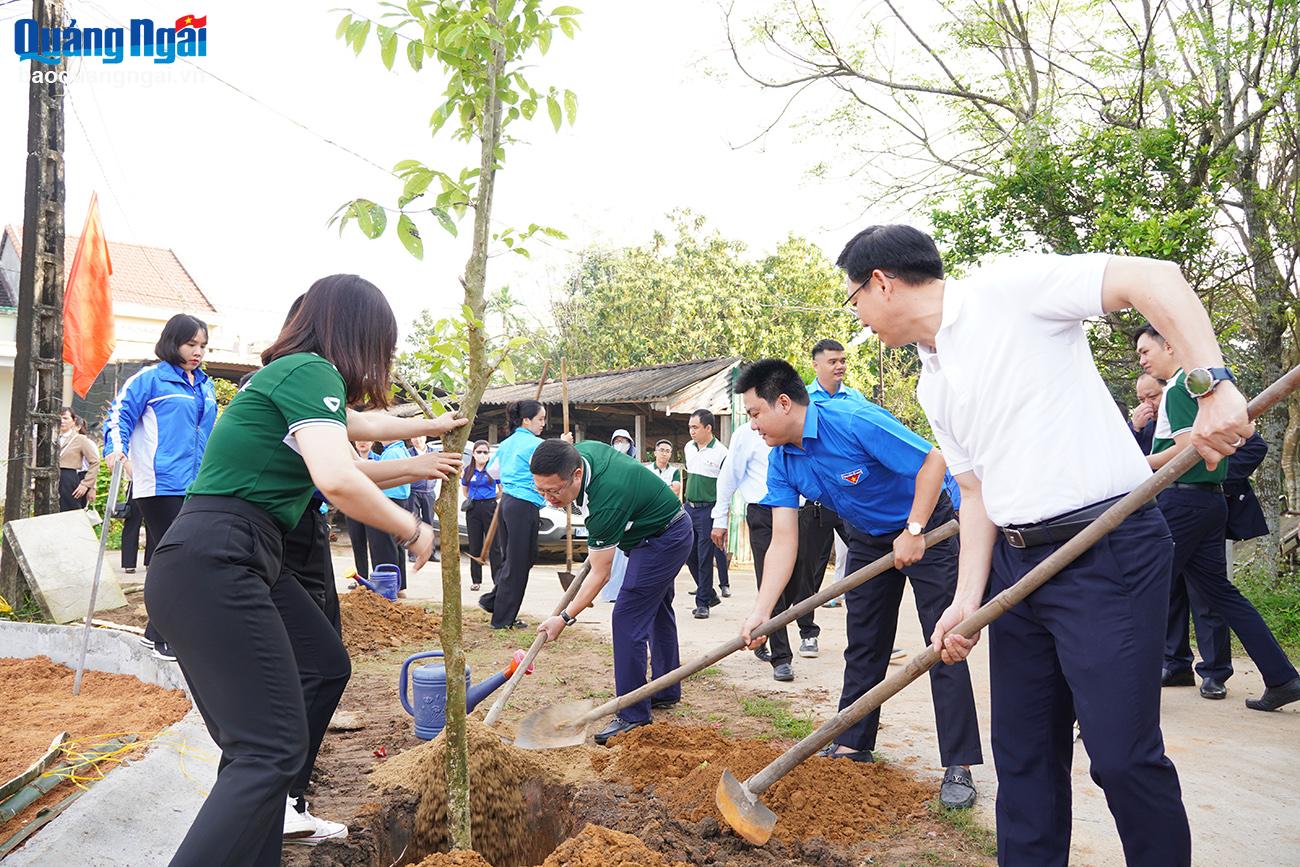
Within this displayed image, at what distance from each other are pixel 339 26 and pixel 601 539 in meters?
3.01

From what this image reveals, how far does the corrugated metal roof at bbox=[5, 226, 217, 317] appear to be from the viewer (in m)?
27.5

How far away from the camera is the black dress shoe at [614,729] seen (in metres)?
4.82

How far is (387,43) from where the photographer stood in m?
2.89

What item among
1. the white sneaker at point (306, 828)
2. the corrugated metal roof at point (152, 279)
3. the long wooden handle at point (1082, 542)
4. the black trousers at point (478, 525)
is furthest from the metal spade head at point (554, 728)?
the corrugated metal roof at point (152, 279)

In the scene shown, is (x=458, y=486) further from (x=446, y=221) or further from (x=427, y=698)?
(x=427, y=698)

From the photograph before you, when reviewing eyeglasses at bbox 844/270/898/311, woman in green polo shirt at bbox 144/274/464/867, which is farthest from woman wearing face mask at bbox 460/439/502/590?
eyeglasses at bbox 844/270/898/311

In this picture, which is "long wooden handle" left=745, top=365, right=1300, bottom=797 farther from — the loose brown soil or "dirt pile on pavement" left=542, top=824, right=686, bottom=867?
the loose brown soil

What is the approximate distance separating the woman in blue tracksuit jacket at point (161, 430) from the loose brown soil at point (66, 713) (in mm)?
585

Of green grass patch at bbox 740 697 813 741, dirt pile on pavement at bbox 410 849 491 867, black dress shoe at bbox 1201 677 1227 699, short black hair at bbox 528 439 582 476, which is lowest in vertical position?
green grass patch at bbox 740 697 813 741

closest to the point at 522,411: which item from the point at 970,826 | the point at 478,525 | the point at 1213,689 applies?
the point at 478,525

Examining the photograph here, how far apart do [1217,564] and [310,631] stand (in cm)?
Result: 485

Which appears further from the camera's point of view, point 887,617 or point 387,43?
point 887,617

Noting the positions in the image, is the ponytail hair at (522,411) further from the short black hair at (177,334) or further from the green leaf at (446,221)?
the green leaf at (446,221)

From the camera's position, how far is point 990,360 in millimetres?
2420
